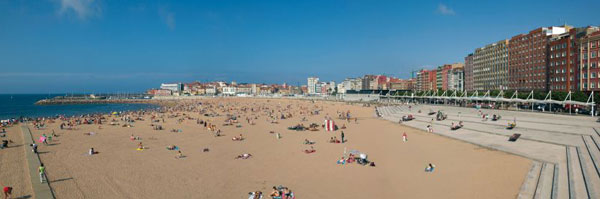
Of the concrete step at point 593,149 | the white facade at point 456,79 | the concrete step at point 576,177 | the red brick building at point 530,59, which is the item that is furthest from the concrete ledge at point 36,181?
the white facade at point 456,79

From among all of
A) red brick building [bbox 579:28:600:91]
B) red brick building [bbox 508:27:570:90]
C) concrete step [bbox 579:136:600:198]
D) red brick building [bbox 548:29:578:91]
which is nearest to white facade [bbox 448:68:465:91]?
red brick building [bbox 508:27:570:90]

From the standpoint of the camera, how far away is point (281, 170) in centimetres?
1598

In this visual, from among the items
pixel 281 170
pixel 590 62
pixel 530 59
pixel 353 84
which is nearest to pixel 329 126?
pixel 281 170

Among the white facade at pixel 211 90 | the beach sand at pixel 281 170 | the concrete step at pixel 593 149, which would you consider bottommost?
the beach sand at pixel 281 170

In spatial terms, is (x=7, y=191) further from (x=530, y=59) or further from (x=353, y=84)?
(x=353, y=84)

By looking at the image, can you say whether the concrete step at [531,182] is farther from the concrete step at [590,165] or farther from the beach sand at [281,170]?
the concrete step at [590,165]

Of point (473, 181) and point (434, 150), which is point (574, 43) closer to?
point (434, 150)

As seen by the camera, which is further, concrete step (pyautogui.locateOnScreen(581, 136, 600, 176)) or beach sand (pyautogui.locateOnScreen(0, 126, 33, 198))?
concrete step (pyautogui.locateOnScreen(581, 136, 600, 176))

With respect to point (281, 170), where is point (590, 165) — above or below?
above

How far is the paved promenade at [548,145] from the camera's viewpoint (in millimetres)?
11688

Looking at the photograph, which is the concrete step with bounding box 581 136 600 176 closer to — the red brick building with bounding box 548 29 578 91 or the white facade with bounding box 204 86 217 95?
the red brick building with bounding box 548 29 578 91

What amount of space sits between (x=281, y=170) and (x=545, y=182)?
993 centimetres

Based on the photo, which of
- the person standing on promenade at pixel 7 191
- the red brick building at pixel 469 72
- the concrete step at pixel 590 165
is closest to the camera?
the concrete step at pixel 590 165

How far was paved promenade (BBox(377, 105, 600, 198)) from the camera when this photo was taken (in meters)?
11.7
